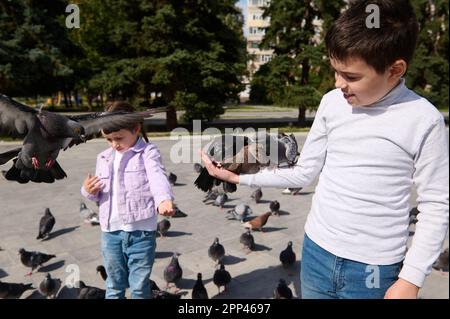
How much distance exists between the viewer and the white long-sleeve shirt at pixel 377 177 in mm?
1598

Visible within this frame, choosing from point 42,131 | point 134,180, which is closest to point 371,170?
point 42,131

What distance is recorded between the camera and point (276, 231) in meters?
6.48

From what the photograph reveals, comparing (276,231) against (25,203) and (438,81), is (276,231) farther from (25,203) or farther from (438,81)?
(438,81)

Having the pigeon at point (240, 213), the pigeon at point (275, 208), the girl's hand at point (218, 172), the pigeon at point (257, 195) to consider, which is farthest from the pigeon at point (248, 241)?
the girl's hand at point (218, 172)

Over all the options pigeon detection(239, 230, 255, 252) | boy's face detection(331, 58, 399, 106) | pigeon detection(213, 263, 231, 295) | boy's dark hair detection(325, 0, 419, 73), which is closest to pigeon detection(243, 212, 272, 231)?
pigeon detection(239, 230, 255, 252)

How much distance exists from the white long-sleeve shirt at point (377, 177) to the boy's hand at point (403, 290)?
0.10 feet

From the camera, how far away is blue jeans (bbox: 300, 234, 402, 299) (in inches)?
69.5

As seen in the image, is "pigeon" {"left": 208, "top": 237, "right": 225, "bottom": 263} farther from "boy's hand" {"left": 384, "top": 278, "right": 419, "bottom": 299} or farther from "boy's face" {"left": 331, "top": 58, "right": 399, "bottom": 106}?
"boy's face" {"left": 331, "top": 58, "right": 399, "bottom": 106}

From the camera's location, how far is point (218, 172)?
1892 mm

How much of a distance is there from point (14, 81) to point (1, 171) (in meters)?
10.7

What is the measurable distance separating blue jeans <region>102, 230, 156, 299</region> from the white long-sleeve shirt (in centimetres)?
139

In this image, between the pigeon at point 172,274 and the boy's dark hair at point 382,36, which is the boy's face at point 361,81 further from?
the pigeon at point 172,274

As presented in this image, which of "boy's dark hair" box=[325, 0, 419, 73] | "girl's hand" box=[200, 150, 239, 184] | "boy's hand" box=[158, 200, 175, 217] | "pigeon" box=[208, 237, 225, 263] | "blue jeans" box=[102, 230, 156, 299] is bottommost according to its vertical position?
"pigeon" box=[208, 237, 225, 263]
